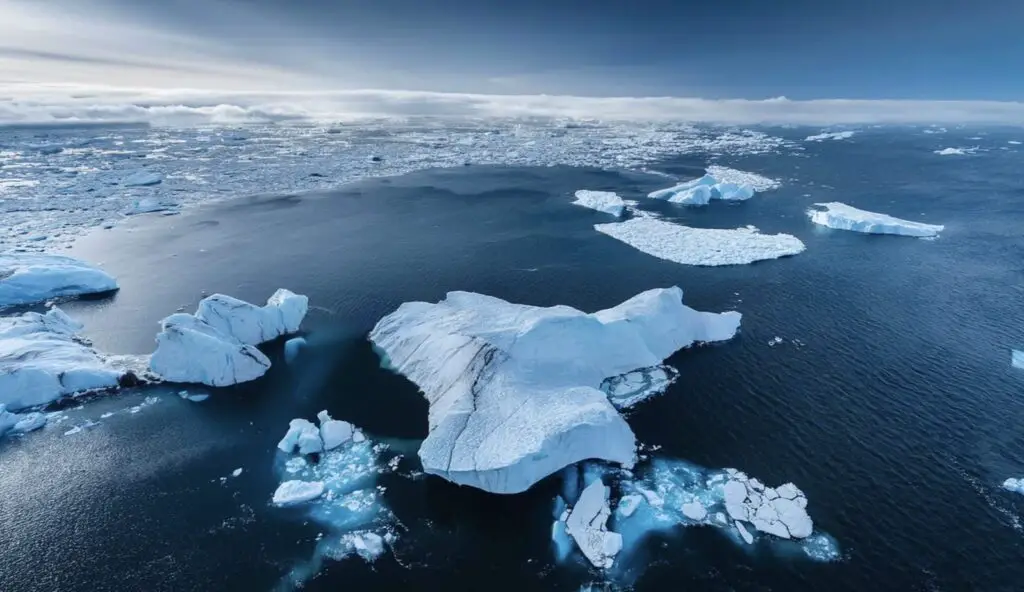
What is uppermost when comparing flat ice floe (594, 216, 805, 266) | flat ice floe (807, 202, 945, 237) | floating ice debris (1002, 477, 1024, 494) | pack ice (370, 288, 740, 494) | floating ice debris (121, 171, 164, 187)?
floating ice debris (121, 171, 164, 187)

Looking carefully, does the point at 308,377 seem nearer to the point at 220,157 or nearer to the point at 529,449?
the point at 529,449

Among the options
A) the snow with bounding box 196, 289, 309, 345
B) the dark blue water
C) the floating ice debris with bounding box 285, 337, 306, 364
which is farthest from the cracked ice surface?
the floating ice debris with bounding box 285, 337, 306, 364

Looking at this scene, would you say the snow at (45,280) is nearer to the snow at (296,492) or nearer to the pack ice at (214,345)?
the pack ice at (214,345)

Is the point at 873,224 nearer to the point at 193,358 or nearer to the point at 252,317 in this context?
the point at 252,317

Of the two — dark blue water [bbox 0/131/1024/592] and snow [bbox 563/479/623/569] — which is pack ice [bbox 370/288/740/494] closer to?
dark blue water [bbox 0/131/1024/592]

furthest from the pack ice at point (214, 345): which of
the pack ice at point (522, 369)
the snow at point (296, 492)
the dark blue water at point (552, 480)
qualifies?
the snow at point (296, 492)

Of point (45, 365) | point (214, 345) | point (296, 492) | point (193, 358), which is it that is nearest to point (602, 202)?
point (214, 345)
